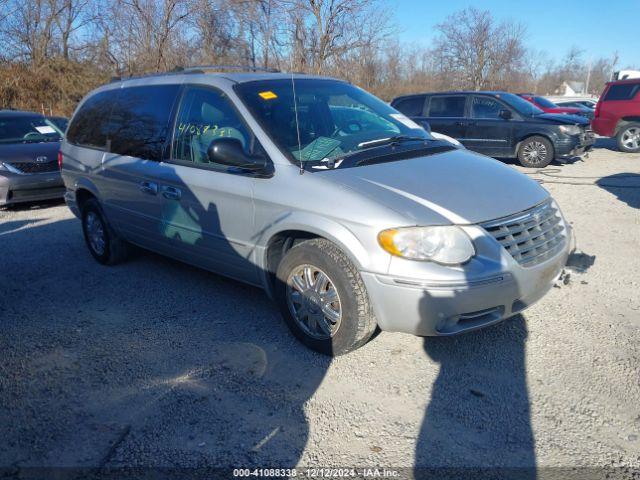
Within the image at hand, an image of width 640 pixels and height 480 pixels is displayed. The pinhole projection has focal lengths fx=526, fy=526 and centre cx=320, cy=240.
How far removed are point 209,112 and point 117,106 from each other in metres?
1.55

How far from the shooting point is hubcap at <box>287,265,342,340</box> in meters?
3.40

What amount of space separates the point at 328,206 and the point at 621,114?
13665mm

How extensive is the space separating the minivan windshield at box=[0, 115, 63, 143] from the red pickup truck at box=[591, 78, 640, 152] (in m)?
13.5

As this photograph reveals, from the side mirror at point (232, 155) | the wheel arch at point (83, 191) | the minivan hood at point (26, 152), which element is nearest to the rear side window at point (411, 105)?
the minivan hood at point (26, 152)

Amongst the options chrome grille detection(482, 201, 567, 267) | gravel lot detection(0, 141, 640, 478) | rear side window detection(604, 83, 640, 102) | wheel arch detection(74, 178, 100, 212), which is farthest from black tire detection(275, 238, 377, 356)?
rear side window detection(604, 83, 640, 102)

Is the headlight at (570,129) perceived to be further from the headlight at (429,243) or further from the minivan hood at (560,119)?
the headlight at (429,243)

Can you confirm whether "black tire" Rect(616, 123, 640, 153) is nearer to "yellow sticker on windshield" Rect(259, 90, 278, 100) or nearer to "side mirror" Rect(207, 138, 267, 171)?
"yellow sticker on windshield" Rect(259, 90, 278, 100)

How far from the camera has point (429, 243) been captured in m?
3.00

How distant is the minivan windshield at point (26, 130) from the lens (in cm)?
938

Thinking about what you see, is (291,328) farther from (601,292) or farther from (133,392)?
(601,292)

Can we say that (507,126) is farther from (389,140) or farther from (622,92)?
(389,140)

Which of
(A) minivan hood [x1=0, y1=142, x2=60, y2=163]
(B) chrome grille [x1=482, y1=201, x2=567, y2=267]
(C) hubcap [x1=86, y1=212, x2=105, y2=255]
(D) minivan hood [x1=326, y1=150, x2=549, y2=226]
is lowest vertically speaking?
(C) hubcap [x1=86, y1=212, x2=105, y2=255]

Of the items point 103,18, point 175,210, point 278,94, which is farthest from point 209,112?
point 103,18

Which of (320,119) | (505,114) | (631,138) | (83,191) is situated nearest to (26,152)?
(83,191)
